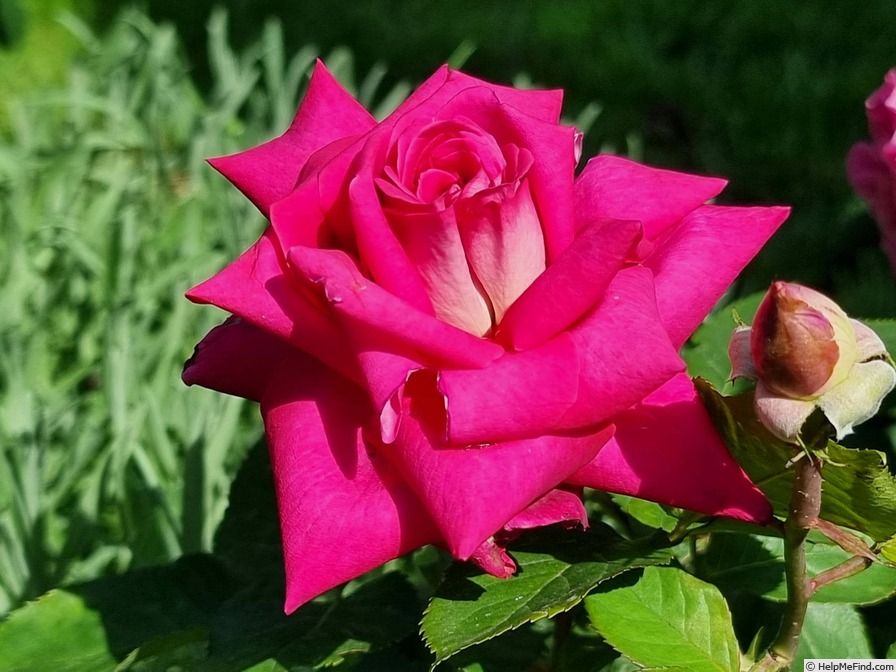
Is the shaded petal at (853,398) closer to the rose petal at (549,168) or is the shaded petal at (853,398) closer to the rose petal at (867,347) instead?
the rose petal at (867,347)

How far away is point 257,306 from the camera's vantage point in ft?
1.45

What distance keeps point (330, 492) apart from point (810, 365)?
21 centimetres

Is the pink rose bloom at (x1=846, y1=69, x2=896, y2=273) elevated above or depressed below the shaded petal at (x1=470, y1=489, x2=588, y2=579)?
above

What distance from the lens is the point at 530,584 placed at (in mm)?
475

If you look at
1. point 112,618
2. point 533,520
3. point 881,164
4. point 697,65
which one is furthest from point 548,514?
point 697,65

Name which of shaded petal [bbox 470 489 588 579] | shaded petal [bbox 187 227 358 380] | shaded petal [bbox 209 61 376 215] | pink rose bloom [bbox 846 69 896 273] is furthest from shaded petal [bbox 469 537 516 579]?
pink rose bloom [bbox 846 69 896 273]

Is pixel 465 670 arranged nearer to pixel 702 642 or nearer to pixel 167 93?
pixel 702 642

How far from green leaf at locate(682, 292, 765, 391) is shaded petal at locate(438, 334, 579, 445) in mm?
272

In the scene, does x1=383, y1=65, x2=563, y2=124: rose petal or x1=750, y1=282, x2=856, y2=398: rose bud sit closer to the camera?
x1=750, y1=282, x2=856, y2=398: rose bud

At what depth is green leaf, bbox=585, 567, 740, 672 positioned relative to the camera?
0.49 metres

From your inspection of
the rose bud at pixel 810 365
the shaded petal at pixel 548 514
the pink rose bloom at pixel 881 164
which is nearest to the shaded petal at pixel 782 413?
the rose bud at pixel 810 365

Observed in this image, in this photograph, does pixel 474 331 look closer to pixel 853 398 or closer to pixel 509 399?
pixel 509 399

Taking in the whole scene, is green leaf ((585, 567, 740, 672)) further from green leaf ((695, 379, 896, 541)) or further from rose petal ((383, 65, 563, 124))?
rose petal ((383, 65, 563, 124))

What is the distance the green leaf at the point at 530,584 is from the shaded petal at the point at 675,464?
0.15 ft
